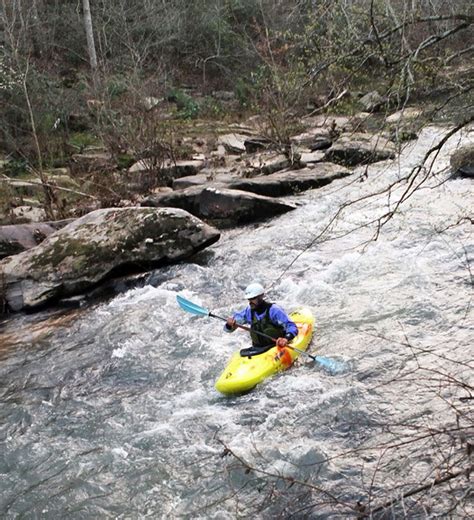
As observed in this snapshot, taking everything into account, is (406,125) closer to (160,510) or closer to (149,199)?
(160,510)

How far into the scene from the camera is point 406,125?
10.4 ft

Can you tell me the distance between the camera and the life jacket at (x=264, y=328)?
532cm

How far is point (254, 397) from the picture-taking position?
183 inches

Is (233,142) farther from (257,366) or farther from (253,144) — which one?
(257,366)

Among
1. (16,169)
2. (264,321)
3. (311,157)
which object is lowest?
(311,157)

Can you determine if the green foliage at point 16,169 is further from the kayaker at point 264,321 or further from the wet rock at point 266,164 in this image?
the kayaker at point 264,321

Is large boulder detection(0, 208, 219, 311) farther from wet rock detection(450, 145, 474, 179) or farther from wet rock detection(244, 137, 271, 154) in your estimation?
wet rock detection(244, 137, 271, 154)

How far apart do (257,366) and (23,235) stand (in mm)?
5140

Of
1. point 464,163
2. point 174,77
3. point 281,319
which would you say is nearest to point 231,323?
point 281,319

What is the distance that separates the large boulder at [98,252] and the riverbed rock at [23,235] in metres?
0.66

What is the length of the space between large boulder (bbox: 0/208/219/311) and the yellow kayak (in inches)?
113

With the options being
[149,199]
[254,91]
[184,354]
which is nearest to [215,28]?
[254,91]

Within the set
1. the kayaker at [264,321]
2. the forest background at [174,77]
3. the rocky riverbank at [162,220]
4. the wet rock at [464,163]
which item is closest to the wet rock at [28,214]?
the forest background at [174,77]

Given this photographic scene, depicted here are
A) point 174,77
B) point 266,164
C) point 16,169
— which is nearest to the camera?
point 266,164
